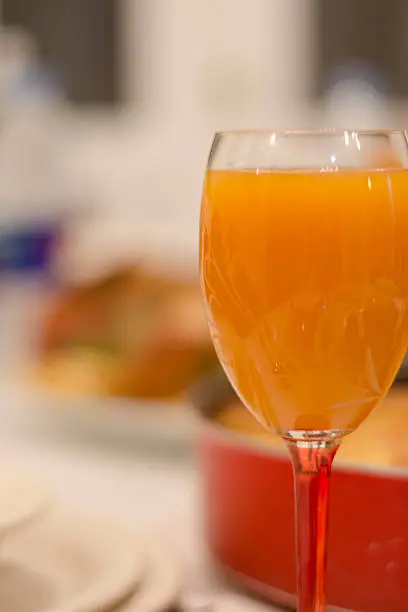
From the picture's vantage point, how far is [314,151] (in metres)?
0.58

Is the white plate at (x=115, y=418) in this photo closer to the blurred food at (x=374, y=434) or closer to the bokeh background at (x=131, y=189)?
the bokeh background at (x=131, y=189)

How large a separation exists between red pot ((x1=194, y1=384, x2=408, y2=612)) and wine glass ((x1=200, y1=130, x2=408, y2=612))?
0.07 m

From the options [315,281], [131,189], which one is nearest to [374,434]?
[315,281]

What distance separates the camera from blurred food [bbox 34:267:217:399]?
1319mm

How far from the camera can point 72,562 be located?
29.9 inches

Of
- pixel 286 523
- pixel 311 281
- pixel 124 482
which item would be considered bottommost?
pixel 124 482

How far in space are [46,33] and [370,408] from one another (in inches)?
148

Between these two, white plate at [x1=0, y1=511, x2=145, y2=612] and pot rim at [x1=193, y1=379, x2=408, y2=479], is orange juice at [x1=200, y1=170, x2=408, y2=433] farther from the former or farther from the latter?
white plate at [x1=0, y1=511, x2=145, y2=612]

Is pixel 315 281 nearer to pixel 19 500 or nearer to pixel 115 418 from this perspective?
pixel 19 500

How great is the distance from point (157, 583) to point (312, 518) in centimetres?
14

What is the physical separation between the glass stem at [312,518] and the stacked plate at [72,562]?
0.11 meters

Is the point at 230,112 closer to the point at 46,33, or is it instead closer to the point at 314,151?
the point at 46,33

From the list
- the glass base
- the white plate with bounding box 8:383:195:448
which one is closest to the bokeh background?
the white plate with bounding box 8:383:195:448

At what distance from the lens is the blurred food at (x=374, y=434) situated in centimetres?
73
